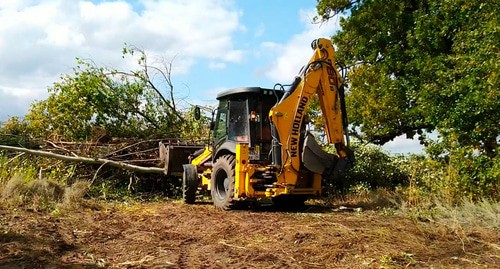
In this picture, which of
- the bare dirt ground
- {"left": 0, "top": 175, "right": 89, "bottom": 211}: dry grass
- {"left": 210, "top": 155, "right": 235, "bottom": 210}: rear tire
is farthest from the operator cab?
{"left": 0, "top": 175, "right": 89, "bottom": 211}: dry grass

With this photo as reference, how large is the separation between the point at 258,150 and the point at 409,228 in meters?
3.69

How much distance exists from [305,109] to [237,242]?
12.3 feet

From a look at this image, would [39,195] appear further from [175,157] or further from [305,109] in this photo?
[305,109]

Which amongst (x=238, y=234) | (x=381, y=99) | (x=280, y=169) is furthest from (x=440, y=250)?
(x=381, y=99)

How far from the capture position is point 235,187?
9.62 meters

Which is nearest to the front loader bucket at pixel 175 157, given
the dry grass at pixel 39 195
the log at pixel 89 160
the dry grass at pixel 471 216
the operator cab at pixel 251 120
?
the log at pixel 89 160

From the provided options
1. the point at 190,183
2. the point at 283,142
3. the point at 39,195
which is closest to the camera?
the point at 283,142

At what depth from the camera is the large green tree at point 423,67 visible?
940cm

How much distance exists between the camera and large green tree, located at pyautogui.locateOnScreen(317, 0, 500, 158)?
9.40 meters

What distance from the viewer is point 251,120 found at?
33.0ft

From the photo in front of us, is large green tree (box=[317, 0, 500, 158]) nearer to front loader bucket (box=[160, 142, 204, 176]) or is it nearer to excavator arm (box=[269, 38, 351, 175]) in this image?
excavator arm (box=[269, 38, 351, 175])

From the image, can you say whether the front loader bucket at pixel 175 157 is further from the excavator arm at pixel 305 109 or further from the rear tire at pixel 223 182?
the excavator arm at pixel 305 109

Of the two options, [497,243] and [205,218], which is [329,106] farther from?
[497,243]

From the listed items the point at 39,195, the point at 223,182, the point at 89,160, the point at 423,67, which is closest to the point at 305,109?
the point at 223,182
